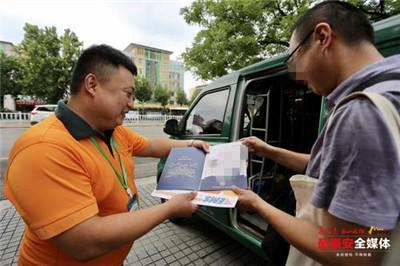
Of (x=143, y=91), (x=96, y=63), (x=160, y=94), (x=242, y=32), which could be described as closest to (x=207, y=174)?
(x=96, y=63)

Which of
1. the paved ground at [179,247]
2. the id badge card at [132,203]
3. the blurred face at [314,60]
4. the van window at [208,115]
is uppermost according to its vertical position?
the blurred face at [314,60]

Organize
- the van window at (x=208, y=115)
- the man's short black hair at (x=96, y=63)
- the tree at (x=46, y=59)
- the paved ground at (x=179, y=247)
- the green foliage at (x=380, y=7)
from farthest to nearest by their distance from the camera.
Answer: the tree at (x=46, y=59) < the green foliage at (x=380, y=7) < the van window at (x=208, y=115) < the paved ground at (x=179, y=247) < the man's short black hair at (x=96, y=63)

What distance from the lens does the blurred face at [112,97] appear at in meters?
1.22

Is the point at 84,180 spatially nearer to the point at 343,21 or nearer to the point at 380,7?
the point at 343,21

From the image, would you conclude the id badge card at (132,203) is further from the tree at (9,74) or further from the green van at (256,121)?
the tree at (9,74)

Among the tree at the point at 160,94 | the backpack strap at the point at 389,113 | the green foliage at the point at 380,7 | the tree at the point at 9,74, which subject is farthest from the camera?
the tree at the point at 160,94

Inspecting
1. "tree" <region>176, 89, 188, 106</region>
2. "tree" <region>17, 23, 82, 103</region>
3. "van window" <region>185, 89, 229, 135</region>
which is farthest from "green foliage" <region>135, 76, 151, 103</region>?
"van window" <region>185, 89, 229, 135</region>

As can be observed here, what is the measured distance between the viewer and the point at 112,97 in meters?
1.24

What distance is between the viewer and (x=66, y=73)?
810 inches

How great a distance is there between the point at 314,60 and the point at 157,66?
193 feet

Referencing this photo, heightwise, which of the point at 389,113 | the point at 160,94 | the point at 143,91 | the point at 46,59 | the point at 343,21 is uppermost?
the point at 46,59

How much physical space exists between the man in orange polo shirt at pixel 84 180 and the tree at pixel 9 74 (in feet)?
95.8

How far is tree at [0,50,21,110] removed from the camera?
930 inches

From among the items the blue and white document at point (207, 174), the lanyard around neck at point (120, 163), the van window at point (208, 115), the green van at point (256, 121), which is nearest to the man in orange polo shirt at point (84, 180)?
the lanyard around neck at point (120, 163)
